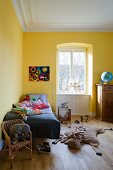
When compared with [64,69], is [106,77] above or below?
below

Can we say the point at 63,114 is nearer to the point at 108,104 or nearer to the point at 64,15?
the point at 108,104

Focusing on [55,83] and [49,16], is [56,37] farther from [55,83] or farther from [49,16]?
[55,83]

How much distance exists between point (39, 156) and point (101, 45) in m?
4.28

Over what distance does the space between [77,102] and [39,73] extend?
168cm

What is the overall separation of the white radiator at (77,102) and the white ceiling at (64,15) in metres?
2.28

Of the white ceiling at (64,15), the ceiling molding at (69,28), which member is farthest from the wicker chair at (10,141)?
the ceiling molding at (69,28)

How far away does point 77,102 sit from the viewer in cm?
590

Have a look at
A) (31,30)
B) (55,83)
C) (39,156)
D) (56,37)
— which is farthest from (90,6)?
(39,156)

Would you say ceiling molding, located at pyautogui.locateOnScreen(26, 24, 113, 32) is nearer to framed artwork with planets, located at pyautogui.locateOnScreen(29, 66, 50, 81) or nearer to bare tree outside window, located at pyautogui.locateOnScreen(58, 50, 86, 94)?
bare tree outside window, located at pyautogui.locateOnScreen(58, 50, 86, 94)

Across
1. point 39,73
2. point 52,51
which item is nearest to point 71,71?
point 52,51

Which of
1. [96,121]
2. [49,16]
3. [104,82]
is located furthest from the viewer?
[104,82]

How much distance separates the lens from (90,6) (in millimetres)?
4023

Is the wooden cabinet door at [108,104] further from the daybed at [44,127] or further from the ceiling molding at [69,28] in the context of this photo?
the daybed at [44,127]

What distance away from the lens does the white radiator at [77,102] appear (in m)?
5.87
